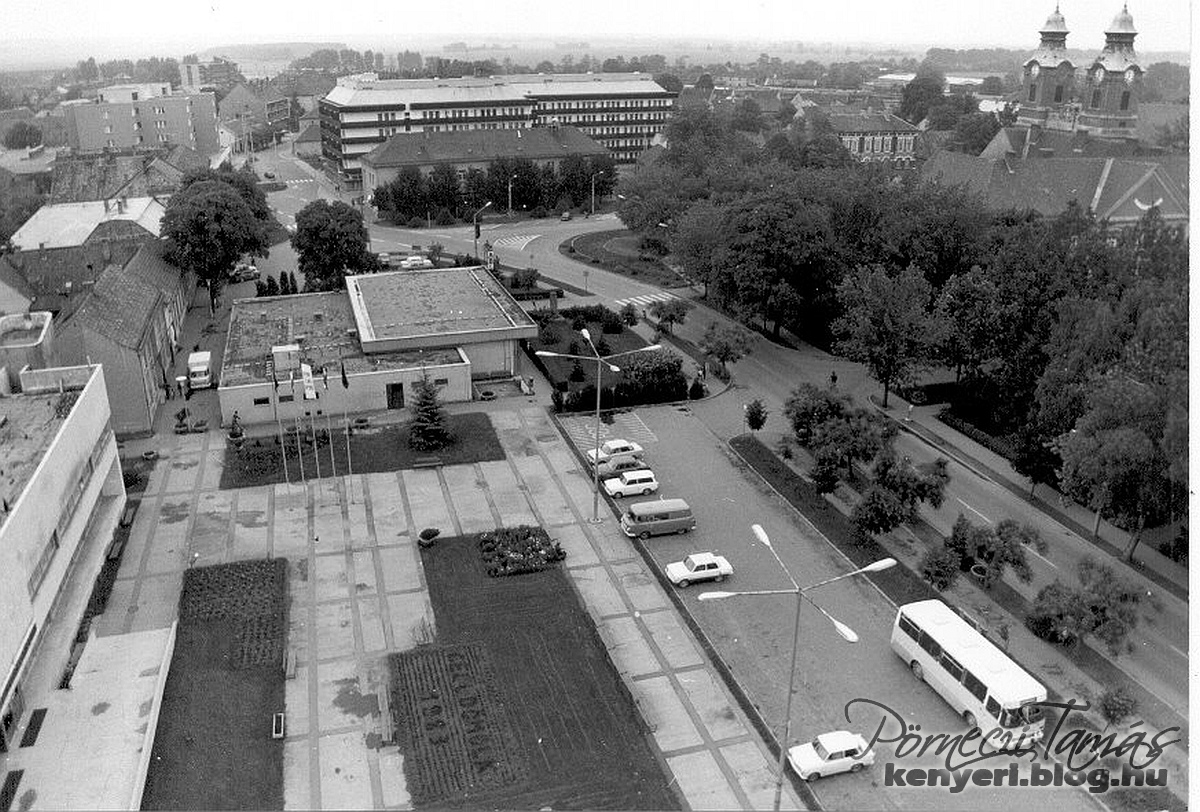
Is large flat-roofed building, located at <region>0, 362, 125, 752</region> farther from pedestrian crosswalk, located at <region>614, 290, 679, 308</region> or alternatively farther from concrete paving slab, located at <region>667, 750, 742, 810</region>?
pedestrian crosswalk, located at <region>614, 290, 679, 308</region>

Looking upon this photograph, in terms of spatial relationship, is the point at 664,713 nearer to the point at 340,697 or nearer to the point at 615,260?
the point at 340,697

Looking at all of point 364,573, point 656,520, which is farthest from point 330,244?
point 656,520

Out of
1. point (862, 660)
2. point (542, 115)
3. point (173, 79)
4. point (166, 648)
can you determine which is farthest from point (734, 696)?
point (173, 79)

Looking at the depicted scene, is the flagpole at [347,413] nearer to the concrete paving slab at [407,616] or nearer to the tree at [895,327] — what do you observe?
the concrete paving slab at [407,616]

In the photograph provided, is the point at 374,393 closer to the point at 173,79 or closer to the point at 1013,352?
the point at 1013,352

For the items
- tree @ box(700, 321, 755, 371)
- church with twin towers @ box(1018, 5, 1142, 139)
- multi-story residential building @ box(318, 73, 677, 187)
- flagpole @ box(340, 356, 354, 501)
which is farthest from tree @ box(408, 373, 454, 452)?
multi-story residential building @ box(318, 73, 677, 187)
